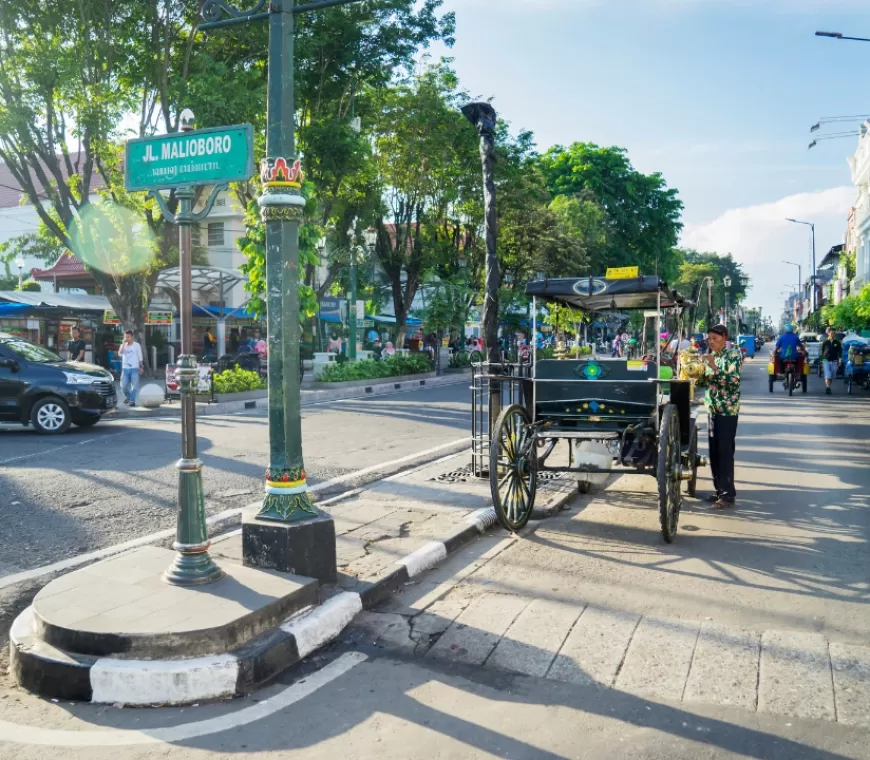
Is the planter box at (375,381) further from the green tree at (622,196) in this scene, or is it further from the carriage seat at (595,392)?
the green tree at (622,196)

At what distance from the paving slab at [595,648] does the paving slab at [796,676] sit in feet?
2.23

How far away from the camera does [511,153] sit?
104 feet

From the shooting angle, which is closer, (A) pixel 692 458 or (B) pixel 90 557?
(B) pixel 90 557

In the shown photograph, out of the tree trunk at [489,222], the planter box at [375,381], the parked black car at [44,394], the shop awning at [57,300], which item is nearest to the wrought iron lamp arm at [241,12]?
the tree trunk at [489,222]

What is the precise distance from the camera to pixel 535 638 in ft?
14.1

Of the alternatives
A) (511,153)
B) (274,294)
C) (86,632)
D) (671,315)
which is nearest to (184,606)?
(86,632)

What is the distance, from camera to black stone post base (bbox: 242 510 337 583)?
4918 mm

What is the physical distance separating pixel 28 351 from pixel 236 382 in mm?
5761

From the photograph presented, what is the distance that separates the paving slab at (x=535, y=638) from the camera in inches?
157

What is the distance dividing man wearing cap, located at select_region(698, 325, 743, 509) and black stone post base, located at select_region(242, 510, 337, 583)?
13.3 feet

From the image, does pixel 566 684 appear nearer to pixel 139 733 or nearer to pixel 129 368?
pixel 139 733

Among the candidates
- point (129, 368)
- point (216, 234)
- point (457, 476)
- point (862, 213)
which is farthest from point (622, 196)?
point (457, 476)

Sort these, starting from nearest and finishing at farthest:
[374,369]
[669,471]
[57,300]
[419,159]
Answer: [669,471] < [374,369] < [57,300] < [419,159]

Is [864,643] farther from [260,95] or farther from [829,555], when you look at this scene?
[260,95]
